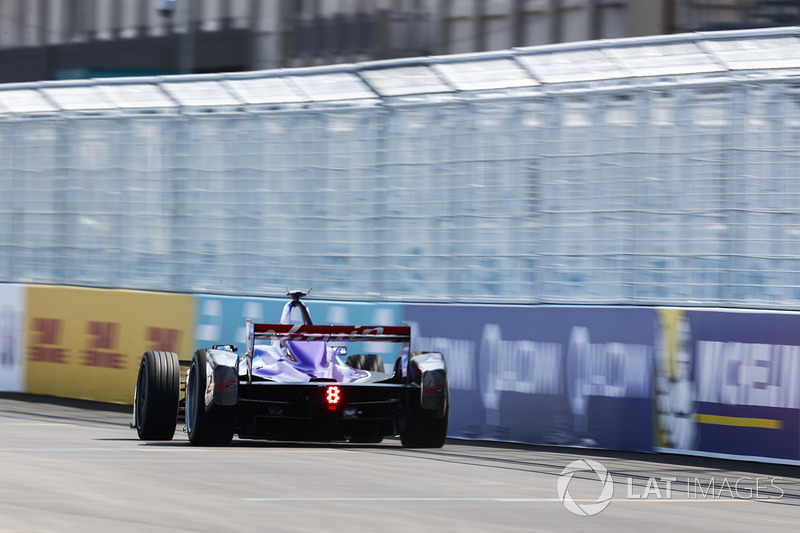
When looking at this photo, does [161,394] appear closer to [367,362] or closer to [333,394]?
[333,394]

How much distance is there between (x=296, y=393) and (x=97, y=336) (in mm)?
6217

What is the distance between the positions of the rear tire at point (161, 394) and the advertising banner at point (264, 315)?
3.10 metres

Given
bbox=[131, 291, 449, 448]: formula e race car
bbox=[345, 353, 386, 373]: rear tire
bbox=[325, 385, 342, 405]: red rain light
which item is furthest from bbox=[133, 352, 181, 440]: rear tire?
bbox=[345, 353, 386, 373]: rear tire

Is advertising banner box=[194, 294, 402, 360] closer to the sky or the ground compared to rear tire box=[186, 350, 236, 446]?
closer to the sky

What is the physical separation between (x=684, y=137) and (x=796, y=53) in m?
1.29

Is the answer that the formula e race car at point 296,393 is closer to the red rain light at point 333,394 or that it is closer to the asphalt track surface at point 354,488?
the red rain light at point 333,394

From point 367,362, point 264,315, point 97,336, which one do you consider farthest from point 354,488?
point 97,336

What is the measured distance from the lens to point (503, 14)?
134 ft

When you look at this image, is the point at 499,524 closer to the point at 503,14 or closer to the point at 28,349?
the point at 28,349

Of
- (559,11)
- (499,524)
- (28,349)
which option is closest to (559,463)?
(499,524)

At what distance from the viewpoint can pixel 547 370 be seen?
Result: 1314cm

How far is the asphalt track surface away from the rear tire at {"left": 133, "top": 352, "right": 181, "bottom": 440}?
0.15 meters

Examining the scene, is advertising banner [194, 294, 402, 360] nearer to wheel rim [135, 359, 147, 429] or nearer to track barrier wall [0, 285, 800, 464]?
track barrier wall [0, 285, 800, 464]

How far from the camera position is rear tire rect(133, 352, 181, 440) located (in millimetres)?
11664
